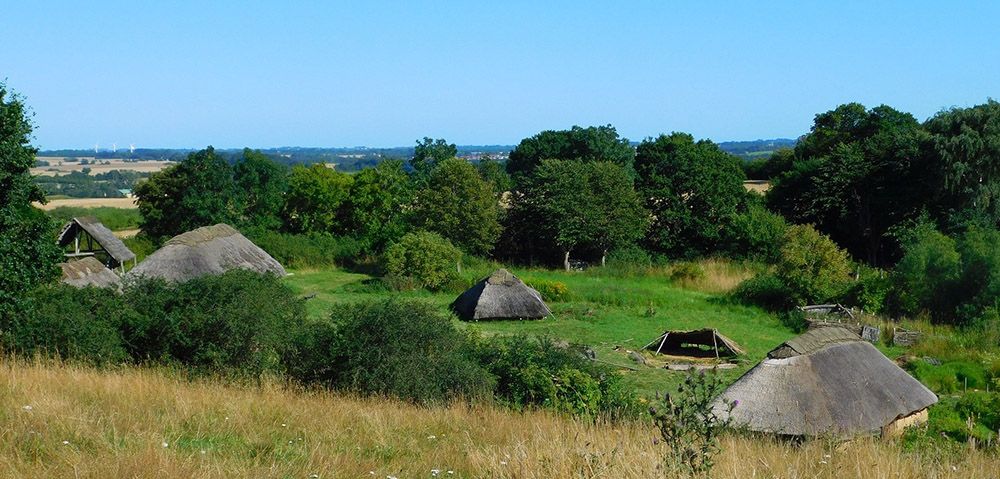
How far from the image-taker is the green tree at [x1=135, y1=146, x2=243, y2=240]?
39.0 m

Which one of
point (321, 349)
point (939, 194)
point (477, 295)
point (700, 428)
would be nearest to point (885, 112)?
point (939, 194)

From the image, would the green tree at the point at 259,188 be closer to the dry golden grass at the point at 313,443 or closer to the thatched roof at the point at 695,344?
the thatched roof at the point at 695,344

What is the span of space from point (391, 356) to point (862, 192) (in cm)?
3305

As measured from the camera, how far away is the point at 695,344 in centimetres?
2434

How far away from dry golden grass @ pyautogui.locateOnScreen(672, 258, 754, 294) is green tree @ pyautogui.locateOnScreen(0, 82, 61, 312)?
23.9 metres

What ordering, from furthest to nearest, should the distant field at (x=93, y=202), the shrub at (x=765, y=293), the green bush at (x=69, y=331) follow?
the distant field at (x=93, y=202) < the shrub at (x=765, y=293) < the green bush at (x=69, y=331)

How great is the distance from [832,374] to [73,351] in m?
11.0

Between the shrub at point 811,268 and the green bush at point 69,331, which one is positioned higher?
the green bush at point 69,331

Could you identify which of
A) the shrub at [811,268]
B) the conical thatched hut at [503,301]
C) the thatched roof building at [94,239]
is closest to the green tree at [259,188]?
the thatched roof building at [94,239]

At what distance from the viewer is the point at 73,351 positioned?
38.0 ft

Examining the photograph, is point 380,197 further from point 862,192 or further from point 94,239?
point 862,192

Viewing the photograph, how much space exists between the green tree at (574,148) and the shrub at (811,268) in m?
19.2

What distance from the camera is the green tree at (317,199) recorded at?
43219mm

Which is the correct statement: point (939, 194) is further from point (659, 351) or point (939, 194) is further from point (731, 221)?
point (659, 351)
